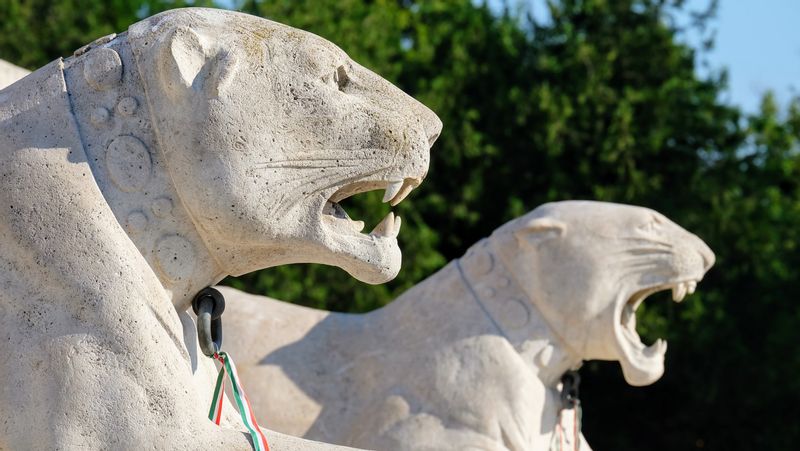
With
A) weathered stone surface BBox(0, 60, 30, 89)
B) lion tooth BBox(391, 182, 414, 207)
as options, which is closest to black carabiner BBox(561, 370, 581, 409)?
weathered stone surface BBox(0, 60, 30, 89)

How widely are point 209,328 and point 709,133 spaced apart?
8.58m

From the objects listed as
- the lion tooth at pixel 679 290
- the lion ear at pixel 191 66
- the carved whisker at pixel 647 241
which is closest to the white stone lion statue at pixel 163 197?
the lion ear at pixel 191 66

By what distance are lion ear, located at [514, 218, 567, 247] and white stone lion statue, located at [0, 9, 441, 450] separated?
240 centimetres

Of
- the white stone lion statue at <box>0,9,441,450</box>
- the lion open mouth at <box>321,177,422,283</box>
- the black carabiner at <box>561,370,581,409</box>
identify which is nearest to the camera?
the white stone lion statue at <box>0,9,441,450</box>

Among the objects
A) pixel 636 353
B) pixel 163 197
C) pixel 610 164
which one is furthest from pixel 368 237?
pixel 610 164

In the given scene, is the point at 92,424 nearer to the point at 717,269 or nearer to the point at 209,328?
the point at 209,328

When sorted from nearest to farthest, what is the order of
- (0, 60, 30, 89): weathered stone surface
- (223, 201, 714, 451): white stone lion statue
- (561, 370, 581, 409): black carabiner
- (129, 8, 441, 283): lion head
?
(129, 8, 441, 283): lion head < (0, 60, 30, 89): weathered stone surface < (223, 201, 714, 451): white stone lion statue < (561, 370, 581, 409): black carabiner

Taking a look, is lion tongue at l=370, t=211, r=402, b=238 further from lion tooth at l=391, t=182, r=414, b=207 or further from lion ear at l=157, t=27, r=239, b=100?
lion ear at l=157, t=27, r=239, b=100

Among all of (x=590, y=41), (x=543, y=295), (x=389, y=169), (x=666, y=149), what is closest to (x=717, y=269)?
(x=666, y=149)

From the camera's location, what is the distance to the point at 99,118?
123 inches

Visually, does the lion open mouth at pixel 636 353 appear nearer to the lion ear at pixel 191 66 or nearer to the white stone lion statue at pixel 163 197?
the white stone lion statue at pixel 163 197

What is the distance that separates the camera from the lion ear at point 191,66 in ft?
10.2

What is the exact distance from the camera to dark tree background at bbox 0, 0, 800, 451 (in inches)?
403

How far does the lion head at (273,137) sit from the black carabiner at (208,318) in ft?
0.26
